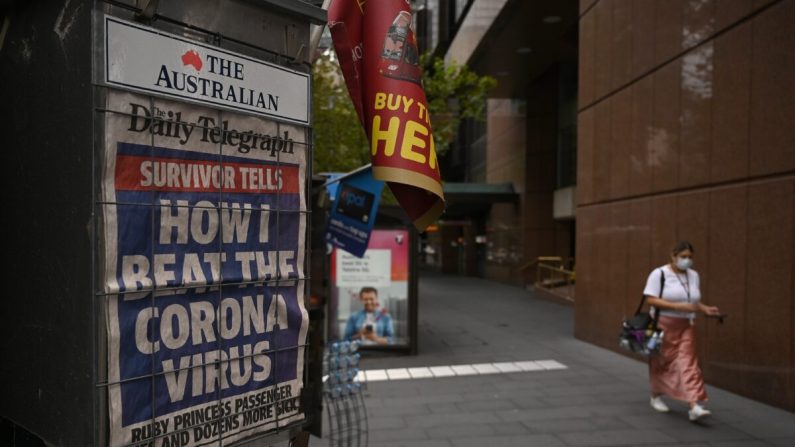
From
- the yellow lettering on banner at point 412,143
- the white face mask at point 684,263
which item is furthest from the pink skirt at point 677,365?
the yellow lettering on banner at point 412,143

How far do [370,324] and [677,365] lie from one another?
4.75 metres

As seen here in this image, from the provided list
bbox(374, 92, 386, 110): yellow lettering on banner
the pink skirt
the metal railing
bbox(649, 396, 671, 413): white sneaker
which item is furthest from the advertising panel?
the metal railing

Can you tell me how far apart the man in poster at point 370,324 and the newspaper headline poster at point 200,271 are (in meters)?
7.55

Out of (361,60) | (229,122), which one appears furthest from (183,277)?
(361,60)

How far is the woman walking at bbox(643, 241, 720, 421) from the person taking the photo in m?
5.91

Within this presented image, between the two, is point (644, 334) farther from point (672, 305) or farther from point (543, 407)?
point (543, 407)

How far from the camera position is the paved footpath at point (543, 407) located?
5445 millimetres

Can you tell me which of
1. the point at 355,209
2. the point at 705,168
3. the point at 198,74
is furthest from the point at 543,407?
the point at 198,74

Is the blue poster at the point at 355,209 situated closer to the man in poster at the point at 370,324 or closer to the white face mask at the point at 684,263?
the white face mask at the point at 684,263

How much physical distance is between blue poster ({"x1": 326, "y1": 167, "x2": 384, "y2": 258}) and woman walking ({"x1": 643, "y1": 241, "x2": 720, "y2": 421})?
3081 mm

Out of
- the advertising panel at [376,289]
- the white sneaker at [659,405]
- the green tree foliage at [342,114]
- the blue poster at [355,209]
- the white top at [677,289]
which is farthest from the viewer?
the green tree foliage at [342,114]

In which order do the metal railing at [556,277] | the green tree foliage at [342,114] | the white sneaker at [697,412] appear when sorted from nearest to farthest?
1. the white sneaker at [697,412]
2. the green tree foliage at [342,114]
3. the metal railing at [556,277]

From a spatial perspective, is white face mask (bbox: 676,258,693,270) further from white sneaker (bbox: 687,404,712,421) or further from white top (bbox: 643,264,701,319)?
white sneaker (bbox: 687,404,712,421)

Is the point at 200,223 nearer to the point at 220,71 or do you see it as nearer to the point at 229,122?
the point at 229,122
